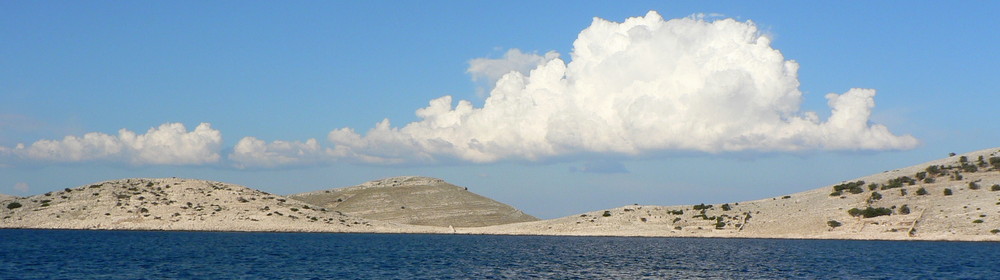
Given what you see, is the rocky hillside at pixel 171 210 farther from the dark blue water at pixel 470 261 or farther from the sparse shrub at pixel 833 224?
the sparse shrub at pixel 833 224

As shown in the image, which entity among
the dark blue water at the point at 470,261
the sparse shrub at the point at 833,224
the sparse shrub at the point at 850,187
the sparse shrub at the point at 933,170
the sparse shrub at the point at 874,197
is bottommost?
the dark blue water at the point at 470,261

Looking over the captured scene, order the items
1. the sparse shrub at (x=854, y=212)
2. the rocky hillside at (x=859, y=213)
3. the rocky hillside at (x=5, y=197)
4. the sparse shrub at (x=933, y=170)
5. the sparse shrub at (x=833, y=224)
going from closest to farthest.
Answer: the rocky hillside at (x=859, y=213)
the sparse shrub at (x=833, y=224)
the sparse shrub at (x=854, y=212)
the sparse shrub at (x=933, y=170)
the rocky hillside at (x=5, y=197)

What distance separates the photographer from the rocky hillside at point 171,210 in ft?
511

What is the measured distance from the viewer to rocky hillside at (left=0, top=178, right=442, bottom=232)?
156 metres

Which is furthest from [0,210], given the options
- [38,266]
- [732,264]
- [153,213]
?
[732,264]

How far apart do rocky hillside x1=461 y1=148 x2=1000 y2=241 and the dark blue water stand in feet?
67.3

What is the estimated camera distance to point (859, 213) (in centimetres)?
14175

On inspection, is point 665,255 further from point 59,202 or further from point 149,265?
point 59,202

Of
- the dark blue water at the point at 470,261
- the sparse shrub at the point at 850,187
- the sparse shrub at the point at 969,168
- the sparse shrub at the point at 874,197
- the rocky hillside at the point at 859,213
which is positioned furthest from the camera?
the sparse shrub at the point at 850,187

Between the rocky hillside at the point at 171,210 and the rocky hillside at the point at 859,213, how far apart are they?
40.3m

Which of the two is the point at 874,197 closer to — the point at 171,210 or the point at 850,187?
the point at 850,187

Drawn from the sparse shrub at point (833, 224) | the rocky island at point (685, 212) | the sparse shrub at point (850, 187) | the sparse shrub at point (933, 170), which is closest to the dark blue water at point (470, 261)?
the rocky island at point (685, 212)

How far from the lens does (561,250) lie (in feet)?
361

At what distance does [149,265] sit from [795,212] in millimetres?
117005
